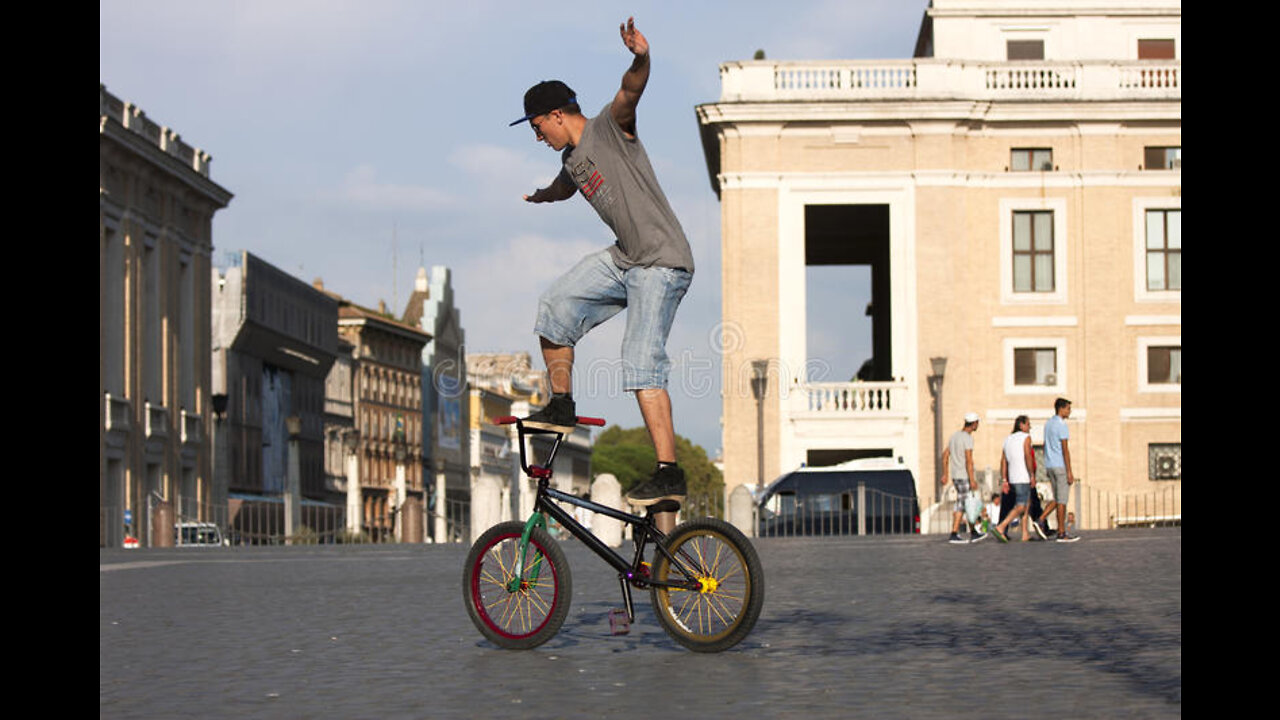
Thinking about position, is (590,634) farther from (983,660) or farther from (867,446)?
(867,446)

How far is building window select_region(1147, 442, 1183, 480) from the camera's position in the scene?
179 ft

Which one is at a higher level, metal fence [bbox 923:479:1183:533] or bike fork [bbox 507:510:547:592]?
bike fork [bbox 507:510:547:592]

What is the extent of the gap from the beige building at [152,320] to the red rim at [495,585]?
46.8m

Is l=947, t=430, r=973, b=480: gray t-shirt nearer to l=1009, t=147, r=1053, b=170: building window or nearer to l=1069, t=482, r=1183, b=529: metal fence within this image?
l=1069, t=482, r=1183, b=529: metal fence

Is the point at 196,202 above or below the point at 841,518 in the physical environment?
above

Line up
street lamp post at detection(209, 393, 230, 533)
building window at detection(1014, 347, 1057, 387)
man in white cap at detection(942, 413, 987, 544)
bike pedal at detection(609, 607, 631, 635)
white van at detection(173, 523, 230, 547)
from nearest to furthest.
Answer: bike pedal at detection(609, 607, 631, 635), man in white cap at detection(942, 413, 987, 544), white van at detection(173, 523, 230, 547), building window at detection(1014, 347, 1057, 387), street lamp post at detection(209, 393, 230, 533)

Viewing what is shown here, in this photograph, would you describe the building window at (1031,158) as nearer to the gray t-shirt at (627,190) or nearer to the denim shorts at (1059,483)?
the denim shorts at (1059,483)

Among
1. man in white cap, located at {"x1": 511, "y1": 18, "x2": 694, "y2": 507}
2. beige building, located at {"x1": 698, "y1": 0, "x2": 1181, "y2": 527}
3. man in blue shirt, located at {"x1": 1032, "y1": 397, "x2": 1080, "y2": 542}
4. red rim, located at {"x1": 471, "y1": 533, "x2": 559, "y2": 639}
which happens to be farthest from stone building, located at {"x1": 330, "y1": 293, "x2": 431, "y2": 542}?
man in white cap, located at {"x1": 511, "y1": 18, "x2": 694, "y2": 507}

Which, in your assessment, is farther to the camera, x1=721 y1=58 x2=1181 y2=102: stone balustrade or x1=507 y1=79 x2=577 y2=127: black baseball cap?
x1=721 y1=58 x2=1181 y2=102: stone balustrade

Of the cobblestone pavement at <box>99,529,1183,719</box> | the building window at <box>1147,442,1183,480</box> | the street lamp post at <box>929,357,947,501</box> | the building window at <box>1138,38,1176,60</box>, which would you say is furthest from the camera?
the building window at <box>1138,38,1176,60</box>

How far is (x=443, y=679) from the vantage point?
22.7 feet

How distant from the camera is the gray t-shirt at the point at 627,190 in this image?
785cm
